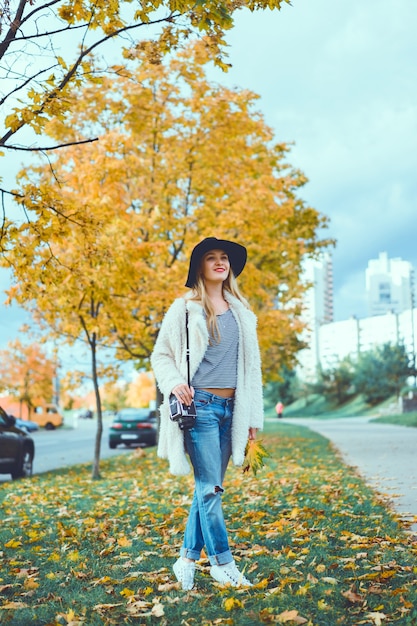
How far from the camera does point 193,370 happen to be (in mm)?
4328

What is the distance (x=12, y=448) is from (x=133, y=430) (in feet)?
37.9

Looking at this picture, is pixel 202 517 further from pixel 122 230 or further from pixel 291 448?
pixel 291 448

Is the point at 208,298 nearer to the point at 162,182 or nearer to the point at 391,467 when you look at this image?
the point at 391,467

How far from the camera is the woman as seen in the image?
14.1ft

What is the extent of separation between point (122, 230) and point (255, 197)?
392 cm

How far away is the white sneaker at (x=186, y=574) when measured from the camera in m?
4.43

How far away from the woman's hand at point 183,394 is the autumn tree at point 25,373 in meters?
51.5

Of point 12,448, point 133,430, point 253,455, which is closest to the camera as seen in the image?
point 253,455

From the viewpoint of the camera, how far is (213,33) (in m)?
6.19

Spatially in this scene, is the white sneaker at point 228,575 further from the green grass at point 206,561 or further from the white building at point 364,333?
the white building at point 364,333

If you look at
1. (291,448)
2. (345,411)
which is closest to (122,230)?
(291,448)

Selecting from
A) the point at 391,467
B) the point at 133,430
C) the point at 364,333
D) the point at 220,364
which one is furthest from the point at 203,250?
the point at 364,333

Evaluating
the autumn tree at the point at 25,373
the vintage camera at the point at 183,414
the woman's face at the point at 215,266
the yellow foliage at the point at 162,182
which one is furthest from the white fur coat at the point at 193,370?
the autumn tree at the point at 25,373

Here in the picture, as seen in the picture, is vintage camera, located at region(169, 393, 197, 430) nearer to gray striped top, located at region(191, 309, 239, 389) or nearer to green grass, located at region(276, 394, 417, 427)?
gray striped top, located at region(191, 309, 239, 389)
